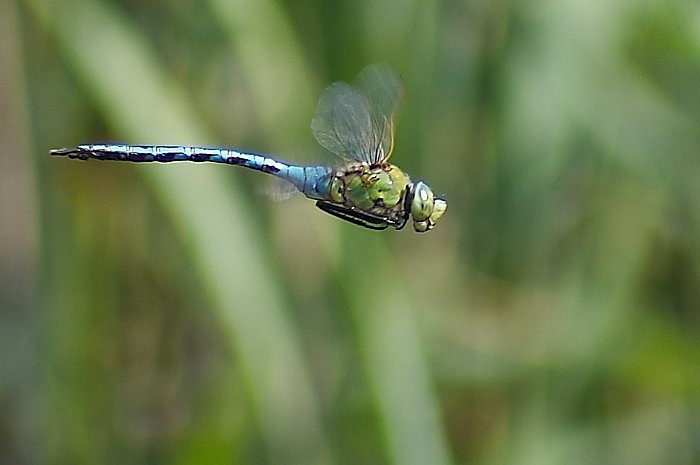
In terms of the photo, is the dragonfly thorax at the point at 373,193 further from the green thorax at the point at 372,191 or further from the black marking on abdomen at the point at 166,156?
the black marking on abdomen at the point at 166,156

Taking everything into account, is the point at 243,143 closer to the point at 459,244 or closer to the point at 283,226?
the point at 283,226

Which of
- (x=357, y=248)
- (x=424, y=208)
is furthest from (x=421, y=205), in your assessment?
(x=357, y=248)

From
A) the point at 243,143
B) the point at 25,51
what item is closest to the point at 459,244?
the point at 243,143

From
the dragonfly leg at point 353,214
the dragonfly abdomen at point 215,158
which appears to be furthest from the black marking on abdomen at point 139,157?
the dragonfly leg at point 353,214

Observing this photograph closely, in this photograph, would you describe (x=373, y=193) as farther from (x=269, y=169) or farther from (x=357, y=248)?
(x=357, y=248)

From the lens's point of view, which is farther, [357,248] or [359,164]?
[357,248]

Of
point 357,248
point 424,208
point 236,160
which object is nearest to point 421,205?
point 424,208

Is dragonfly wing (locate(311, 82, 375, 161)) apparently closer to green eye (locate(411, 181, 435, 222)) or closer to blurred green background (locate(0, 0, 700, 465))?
green eye (locate(411, 181, 435, 222))
